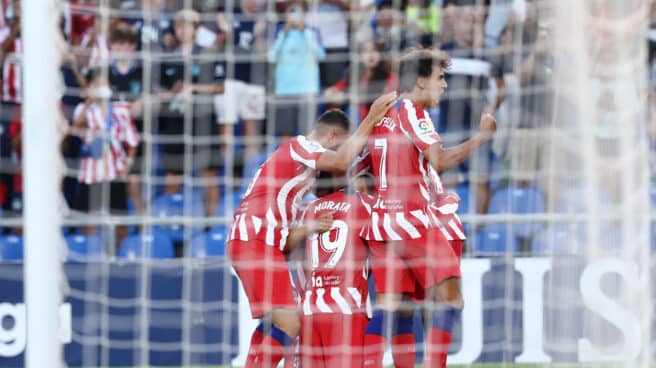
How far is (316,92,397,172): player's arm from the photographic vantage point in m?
4.61

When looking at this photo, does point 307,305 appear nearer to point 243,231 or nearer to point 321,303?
point 321,303

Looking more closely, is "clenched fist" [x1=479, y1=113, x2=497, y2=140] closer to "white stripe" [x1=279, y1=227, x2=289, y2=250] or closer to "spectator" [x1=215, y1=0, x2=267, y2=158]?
"white stripe" [x1=279, y1=227, x2=289, y2=250]

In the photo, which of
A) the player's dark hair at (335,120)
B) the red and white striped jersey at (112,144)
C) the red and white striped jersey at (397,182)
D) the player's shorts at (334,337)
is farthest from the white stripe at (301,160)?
the red and white striped jersey at (112,144)

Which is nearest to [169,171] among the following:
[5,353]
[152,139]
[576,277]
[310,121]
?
[152,139]

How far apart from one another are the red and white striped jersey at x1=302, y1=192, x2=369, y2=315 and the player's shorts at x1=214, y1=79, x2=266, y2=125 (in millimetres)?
920

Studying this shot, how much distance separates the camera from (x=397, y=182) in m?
4.93

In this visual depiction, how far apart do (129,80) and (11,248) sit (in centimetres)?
107

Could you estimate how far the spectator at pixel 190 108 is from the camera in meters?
5.59

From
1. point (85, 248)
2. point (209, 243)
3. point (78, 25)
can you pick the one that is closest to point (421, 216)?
point (209, 243)

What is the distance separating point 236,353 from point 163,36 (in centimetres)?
151

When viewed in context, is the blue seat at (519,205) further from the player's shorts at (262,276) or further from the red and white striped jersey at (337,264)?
the player's shorts at (262,276)

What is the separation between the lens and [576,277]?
3.79m

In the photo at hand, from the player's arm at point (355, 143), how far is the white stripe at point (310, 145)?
44 millimetres

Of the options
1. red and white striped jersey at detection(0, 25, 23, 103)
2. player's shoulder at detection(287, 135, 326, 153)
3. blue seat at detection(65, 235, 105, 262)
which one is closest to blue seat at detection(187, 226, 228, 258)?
blue seat at detection(65, 235, 105, 262)
